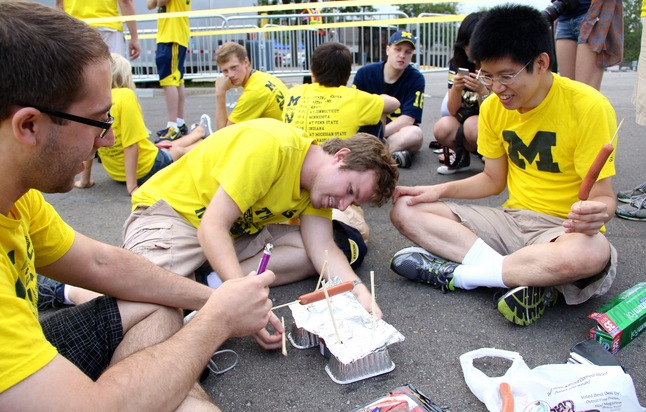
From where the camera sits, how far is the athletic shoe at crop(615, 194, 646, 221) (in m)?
3.85

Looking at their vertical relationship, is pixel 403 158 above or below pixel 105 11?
below

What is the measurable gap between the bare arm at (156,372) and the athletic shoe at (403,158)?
137 inches

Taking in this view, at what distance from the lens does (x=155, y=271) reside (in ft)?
6.79

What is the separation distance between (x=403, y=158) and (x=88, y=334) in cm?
378

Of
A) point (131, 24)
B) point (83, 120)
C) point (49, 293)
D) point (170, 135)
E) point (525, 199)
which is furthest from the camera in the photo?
point (170, 135)

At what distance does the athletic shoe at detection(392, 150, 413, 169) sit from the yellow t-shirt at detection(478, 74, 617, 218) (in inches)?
79.0

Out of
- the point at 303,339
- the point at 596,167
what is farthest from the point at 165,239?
the point at 596,167

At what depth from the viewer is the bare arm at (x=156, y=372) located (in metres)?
1.24

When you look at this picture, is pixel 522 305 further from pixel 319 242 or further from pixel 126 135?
pixel 126 135

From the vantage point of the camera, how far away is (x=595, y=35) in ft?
13.7

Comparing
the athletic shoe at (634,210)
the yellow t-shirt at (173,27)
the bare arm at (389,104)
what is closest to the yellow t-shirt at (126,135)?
the yellow t-shirt at (173,27)

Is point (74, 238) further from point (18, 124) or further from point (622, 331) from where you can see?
point (622, 331)

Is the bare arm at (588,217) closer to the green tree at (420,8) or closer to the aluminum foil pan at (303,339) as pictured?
the aluminum foil pan at (303,339)

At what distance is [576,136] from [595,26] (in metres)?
1.98
